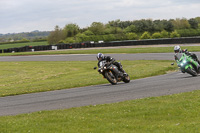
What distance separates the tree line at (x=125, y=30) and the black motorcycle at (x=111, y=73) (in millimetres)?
64428

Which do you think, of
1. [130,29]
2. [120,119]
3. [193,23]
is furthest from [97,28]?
[120,119]

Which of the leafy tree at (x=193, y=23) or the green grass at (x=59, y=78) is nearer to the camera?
the green grass at (x=59, y=78)

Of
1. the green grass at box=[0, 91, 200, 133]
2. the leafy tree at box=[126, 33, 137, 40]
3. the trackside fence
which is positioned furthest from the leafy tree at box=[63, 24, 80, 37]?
the green grass at box=[0, 91, 200, 133]

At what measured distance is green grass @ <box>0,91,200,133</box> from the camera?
770 centimetres

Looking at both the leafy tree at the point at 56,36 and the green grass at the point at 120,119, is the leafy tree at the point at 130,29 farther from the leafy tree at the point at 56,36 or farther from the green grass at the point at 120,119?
the green grass at the point at 120,119

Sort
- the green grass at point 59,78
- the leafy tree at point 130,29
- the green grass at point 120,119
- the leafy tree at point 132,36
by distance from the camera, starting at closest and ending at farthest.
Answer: the green grass at point 120,119 → the green grass at point 59,78 → the leafy tree at point 132,36 → the leafy tree at point 130,29

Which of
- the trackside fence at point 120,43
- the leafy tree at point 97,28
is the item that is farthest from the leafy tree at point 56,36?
the trackside fence at point 120,43

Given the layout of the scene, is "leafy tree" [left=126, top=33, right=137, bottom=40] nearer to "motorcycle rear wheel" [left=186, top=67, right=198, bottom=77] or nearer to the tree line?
the tree line

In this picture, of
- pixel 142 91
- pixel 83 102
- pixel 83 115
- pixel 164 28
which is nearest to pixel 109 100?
pixel 83 102

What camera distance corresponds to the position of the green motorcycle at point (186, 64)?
18031mm

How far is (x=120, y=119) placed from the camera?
344 inches

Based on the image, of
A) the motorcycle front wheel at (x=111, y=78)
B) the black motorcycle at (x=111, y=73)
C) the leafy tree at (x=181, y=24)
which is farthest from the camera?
the leafy tree at (x=181, y=24)

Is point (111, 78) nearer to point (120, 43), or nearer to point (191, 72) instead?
point (191, 72)

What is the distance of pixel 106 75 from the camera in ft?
56.4
